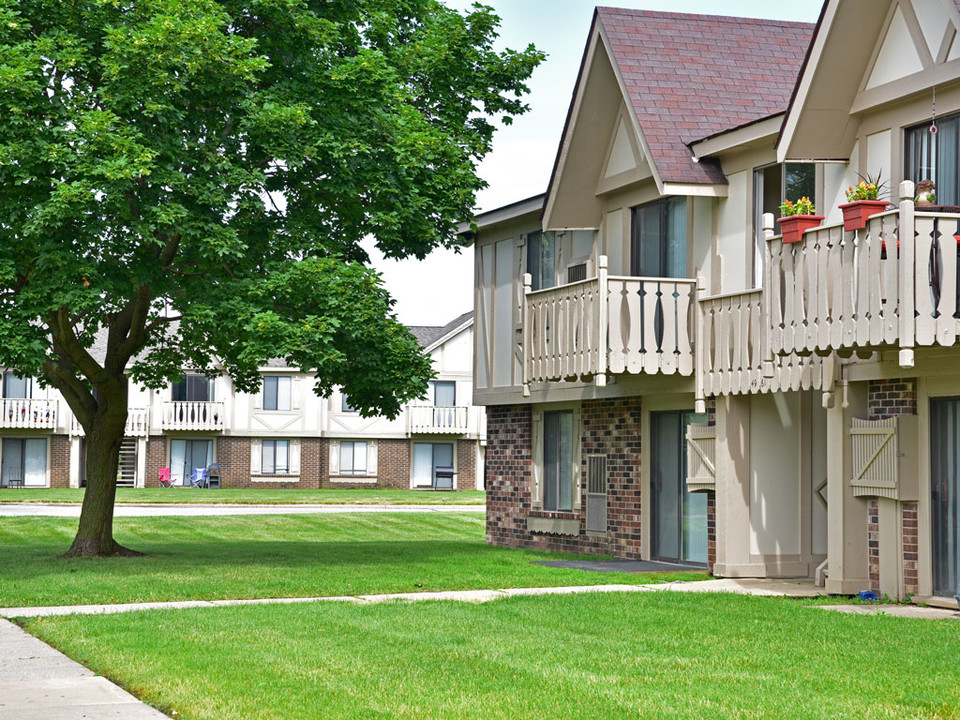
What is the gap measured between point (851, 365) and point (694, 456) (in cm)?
364

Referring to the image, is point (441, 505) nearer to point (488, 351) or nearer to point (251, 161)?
point (488, 351)

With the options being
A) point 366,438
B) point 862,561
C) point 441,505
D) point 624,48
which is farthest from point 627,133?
point 366,438

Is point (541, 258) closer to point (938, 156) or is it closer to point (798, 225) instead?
point (938, 156)

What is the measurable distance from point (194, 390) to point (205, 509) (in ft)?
65.8

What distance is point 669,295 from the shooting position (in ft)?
64.4

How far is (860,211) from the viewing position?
13.9 m

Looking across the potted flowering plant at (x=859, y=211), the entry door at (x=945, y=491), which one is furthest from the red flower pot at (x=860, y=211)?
the entry door at (x=945, y=491)

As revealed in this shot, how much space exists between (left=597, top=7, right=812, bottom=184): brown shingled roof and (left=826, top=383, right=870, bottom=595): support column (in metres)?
4.59

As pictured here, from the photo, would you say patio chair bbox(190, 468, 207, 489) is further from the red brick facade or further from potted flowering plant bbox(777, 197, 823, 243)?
potted flowering plant bbox(777, 197, 823, 243)

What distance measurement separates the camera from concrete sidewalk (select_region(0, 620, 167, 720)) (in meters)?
9.06

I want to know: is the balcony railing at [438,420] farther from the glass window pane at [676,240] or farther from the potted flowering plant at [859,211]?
the potted flowering plant at [859,211]

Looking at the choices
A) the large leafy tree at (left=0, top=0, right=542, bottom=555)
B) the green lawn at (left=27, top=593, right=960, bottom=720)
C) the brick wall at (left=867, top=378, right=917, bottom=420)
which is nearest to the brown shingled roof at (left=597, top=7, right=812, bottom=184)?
the large leafy tree at (left=0, top=0, right=542, bottom=555)

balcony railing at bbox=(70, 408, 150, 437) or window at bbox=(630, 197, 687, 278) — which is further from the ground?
window at bbox=(630, 197, 687, 278)

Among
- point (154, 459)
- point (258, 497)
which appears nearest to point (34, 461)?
point (154, 459)
